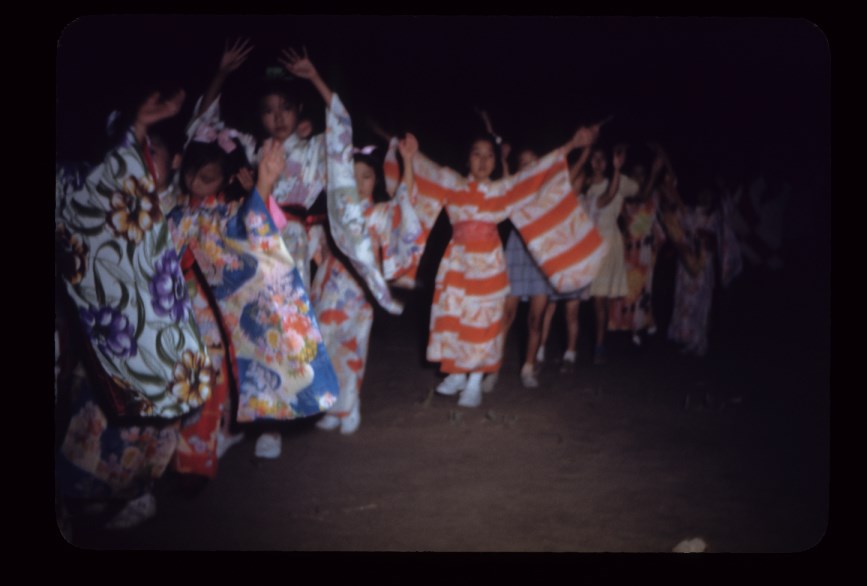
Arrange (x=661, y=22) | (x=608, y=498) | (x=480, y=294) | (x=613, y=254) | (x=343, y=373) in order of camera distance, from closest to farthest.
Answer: (x=661, y=22)
(x=608, y=498)
(x=343, y=373)
(x=480, y=294)
(x=613, y=254)

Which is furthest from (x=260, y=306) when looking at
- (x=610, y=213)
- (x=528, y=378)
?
(x=610, y=213)

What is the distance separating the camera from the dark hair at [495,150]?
143 inches

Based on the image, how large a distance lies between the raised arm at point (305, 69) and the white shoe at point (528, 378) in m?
1.81

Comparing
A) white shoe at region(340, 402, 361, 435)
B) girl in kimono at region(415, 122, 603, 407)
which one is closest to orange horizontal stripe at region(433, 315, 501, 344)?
girl in kimono at region(415, 122, 603, 407)

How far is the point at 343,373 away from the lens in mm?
3598

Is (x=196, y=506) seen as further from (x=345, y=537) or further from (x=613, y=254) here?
(x=613, y=254)

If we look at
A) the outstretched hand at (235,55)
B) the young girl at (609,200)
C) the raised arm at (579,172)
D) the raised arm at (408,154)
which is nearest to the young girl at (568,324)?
the young girl at (609,200)

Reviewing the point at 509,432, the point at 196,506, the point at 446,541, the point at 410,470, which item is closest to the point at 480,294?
the point at 509,432

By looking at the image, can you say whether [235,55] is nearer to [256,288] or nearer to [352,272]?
[256,288]

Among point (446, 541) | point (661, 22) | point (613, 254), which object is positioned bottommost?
point (446, 541)

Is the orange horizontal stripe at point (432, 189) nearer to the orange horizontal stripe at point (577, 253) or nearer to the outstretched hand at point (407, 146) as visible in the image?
the outstretched hand at point (407, 146)

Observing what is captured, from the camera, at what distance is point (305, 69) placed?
318cm

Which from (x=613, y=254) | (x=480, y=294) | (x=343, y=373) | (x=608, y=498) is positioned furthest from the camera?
(x=613, y=254)

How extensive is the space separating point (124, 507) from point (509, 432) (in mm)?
1640
